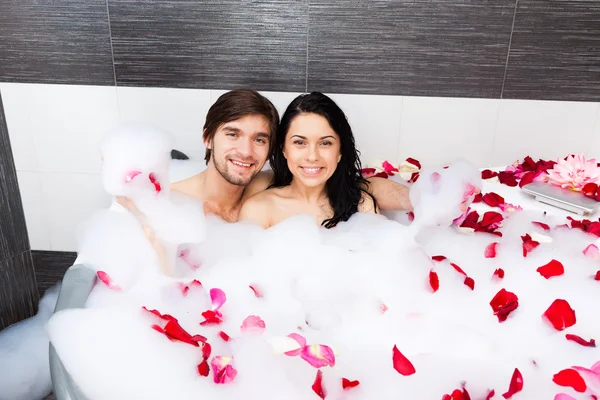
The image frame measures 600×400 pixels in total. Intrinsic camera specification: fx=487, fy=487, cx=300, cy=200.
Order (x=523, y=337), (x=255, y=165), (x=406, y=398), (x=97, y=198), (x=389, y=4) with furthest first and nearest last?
(x=97, y=198)
(x=389, y=4)
(x=255, y=165)
(x=523, y=337)
(x=406, y=398)

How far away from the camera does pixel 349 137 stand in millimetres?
1633

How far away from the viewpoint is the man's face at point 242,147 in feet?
5.18

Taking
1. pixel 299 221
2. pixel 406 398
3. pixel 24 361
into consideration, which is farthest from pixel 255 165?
pixel 24 361

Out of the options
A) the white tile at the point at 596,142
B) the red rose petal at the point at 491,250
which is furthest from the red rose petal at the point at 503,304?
the white tile at the point at 596,142

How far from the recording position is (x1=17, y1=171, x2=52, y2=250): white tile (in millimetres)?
2092

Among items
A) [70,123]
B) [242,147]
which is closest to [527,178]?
[242,147]

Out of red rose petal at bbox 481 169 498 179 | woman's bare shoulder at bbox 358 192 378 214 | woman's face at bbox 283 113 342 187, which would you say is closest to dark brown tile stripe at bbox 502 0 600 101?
red rose petal at bbox 481 169 498 179

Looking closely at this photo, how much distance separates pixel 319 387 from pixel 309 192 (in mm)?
828

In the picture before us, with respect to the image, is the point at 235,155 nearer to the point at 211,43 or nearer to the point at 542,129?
the point at 211,43

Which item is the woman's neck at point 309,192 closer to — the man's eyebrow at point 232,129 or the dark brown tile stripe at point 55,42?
the man's eyebrow at point 232,129

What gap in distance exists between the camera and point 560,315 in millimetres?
1203

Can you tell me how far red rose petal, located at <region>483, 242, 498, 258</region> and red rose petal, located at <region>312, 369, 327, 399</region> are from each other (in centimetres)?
70

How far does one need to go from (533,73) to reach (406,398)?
1.39 m

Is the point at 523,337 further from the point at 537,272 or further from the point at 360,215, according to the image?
the point at 360,215
